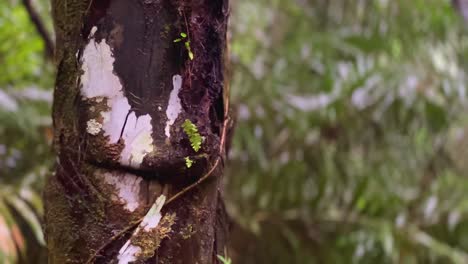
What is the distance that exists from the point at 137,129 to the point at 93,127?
0.03 meters

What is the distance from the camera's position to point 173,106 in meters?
0.36

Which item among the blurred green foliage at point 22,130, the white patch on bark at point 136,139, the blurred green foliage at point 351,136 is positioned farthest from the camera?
the blurred green foliage at point 351,136

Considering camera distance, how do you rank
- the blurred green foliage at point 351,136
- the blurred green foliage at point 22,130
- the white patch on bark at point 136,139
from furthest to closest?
the blurred green foliage at point 351,136 < the blurred green foliage at point 22,130 < the white patch on bark at point 136,139

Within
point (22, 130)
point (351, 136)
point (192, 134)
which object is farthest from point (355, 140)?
point (192, 134)

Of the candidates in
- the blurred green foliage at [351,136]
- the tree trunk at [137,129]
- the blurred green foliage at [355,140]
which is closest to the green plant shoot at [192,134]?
the tree trunk at [137,129]

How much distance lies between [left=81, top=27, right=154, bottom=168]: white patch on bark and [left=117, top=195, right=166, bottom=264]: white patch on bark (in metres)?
0.03

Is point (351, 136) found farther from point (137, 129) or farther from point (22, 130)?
point (137, 129)

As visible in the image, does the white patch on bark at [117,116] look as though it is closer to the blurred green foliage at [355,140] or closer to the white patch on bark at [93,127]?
the white patch on bark at [93,127]

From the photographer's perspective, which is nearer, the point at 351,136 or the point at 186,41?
the point at 186,41

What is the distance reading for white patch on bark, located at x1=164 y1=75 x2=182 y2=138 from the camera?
1.19 feet

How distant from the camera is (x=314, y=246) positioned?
1632 millimetres

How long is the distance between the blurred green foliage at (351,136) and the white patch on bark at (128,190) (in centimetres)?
106

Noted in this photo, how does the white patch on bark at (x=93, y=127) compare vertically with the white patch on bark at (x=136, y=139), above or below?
above

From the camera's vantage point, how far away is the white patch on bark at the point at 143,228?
0.36m
